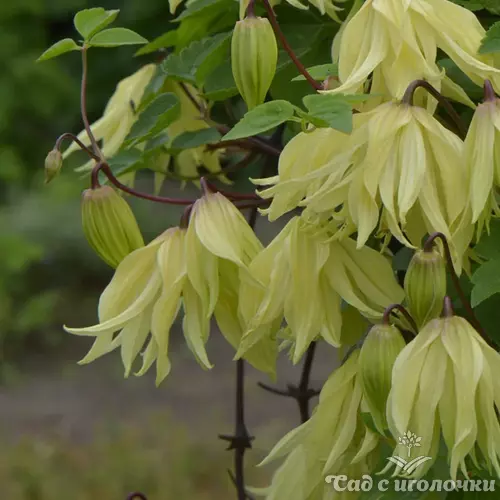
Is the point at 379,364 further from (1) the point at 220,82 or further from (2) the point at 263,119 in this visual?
(1) the point at 220,82

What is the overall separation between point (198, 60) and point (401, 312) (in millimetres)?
231

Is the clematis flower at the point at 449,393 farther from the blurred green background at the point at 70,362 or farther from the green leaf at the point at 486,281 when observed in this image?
the blurred green background at the point at 70,362

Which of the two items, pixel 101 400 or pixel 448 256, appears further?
pixel 101 400

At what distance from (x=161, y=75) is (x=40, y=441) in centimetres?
211

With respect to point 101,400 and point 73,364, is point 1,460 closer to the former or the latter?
point 101,400

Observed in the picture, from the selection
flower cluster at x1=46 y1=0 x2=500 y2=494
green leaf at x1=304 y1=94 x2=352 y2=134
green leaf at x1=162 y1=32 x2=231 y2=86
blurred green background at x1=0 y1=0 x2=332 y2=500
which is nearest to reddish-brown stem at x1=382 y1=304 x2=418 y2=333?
flower cluster at x1=46 y1=0 x2=500 y2=494

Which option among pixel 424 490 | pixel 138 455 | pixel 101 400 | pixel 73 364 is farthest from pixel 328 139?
pixel 73 364

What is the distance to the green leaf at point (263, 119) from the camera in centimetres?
44

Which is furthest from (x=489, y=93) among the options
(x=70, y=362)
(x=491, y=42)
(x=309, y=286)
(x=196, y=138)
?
(x=70, y=362)

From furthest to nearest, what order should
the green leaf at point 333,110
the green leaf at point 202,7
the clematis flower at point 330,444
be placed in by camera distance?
the green leaf at point 202,7
the clematis flower at point 330,444
the green leaf at point 333,110

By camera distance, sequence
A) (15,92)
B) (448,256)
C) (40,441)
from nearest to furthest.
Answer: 1. (448,256)
2. (40,441)
3. (15,92)

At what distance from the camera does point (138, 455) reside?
96.4 inches

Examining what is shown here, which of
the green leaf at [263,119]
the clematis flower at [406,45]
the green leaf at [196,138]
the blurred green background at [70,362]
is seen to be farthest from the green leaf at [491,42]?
the blurred green background at [70,362]

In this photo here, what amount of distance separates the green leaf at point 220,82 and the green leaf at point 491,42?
0.62ft
